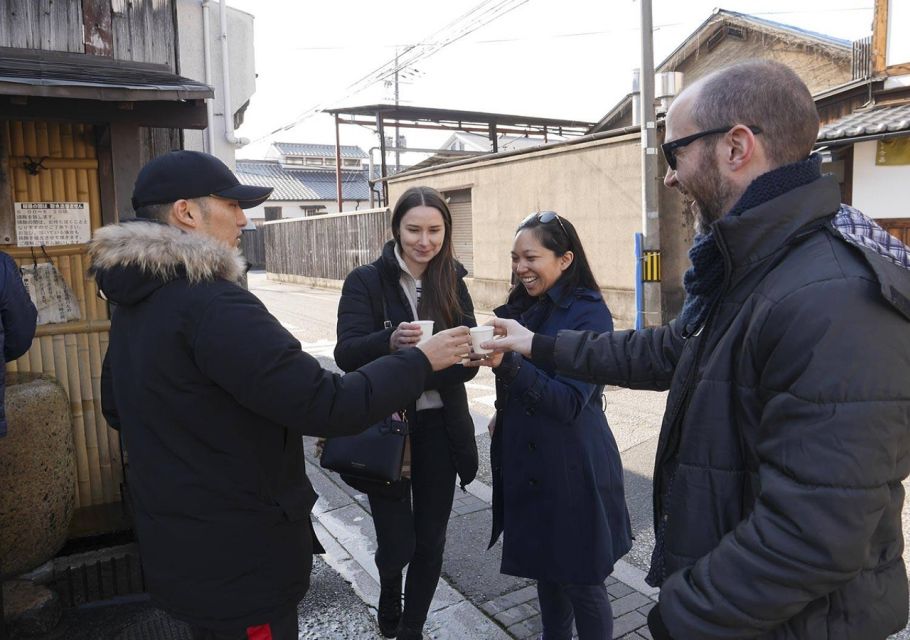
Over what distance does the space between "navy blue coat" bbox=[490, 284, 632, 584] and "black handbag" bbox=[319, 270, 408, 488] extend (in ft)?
1.44

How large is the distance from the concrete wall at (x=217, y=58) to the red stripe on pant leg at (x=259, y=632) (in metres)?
3.37

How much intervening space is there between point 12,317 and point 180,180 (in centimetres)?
156

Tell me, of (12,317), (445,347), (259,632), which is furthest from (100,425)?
(445,347)

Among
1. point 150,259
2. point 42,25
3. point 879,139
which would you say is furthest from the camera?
point 879,139

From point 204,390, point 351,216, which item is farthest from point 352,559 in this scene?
point 351,216

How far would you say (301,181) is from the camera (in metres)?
41.7

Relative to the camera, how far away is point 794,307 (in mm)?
1309

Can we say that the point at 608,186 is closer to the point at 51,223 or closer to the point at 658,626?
the point at 51,223

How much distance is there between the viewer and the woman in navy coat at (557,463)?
256 centimetres

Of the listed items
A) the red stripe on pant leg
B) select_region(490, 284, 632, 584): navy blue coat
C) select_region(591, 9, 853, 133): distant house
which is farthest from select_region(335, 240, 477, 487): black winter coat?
select_region(591, 9, 853, 133): distant house

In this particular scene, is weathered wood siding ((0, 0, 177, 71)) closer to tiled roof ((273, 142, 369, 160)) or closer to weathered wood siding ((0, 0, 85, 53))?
weathered wood siding ((0, 0, 85, 53))

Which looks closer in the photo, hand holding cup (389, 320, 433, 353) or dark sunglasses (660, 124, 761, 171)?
dark sunglasses (660, 124, 761, 171)

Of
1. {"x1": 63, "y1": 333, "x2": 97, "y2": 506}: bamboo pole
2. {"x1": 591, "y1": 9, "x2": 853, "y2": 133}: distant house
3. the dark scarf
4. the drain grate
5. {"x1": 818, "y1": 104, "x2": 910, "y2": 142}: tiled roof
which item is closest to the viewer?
the dark scarf

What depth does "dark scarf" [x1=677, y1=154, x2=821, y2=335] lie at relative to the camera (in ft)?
4.76
